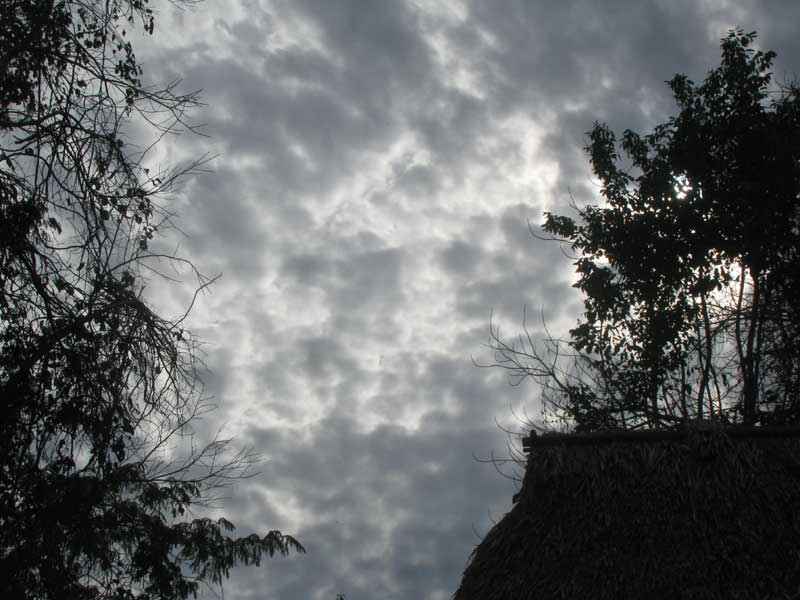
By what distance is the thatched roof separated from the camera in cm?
523

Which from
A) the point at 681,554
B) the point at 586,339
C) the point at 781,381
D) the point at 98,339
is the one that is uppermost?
the point at 586,339

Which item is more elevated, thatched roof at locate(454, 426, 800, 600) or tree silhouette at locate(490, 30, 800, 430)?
tree silhouette at locate(490, 30, 800, 430)

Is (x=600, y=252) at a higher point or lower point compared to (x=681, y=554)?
higher

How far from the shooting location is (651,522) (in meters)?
5.64

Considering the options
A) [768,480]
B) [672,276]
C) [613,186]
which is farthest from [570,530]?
[613,186]

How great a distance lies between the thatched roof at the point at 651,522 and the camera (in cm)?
523

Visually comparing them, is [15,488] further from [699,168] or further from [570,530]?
[699,168]

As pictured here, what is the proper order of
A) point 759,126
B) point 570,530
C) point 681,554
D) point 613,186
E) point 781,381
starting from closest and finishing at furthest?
point 681,554
point 570,530
point 781,381
point 759,126
point 613,186

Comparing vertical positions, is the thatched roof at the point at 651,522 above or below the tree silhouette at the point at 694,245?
below

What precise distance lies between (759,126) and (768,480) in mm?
8056

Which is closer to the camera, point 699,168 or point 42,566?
point 42,566

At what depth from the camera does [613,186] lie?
12.9 meters

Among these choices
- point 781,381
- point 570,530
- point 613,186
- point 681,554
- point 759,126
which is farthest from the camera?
point 613,186

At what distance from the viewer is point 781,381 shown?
35.8ft
